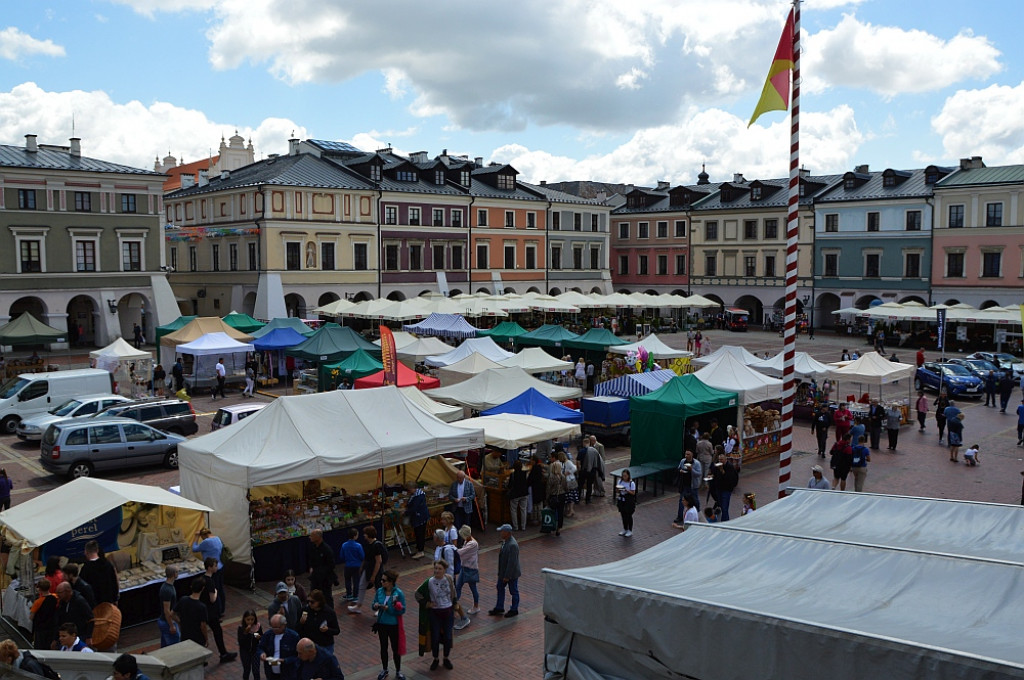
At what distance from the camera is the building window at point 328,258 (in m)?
52.2

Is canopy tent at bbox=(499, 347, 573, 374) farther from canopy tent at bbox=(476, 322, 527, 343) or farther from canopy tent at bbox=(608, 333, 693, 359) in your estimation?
canopy tent at bbox=(476, 322, 527, 343)

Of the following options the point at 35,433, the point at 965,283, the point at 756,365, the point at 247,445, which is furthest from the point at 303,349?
the point at 965,283

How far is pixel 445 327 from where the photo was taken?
3925 cm

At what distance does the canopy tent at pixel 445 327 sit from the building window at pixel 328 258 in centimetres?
1362

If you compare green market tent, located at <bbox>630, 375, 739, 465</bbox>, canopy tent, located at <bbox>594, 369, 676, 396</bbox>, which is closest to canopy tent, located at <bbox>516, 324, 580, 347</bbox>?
canopy tent, located at <bbox>594, 369, 676, 396</bbox>

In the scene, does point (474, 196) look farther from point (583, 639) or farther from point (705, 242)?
point (583, 639)

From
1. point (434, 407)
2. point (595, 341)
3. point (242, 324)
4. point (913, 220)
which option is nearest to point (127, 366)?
point (242, 324)

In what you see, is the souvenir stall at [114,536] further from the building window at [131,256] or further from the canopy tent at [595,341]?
the building window at [131,256]

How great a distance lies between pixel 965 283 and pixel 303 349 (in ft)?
134

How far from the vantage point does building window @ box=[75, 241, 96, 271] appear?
43.4 m

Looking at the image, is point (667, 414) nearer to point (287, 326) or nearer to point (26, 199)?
point (287, 326)

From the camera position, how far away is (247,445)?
13859 mm

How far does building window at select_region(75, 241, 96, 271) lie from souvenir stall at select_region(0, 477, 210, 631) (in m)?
35.1

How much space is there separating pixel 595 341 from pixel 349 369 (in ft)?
32.9
